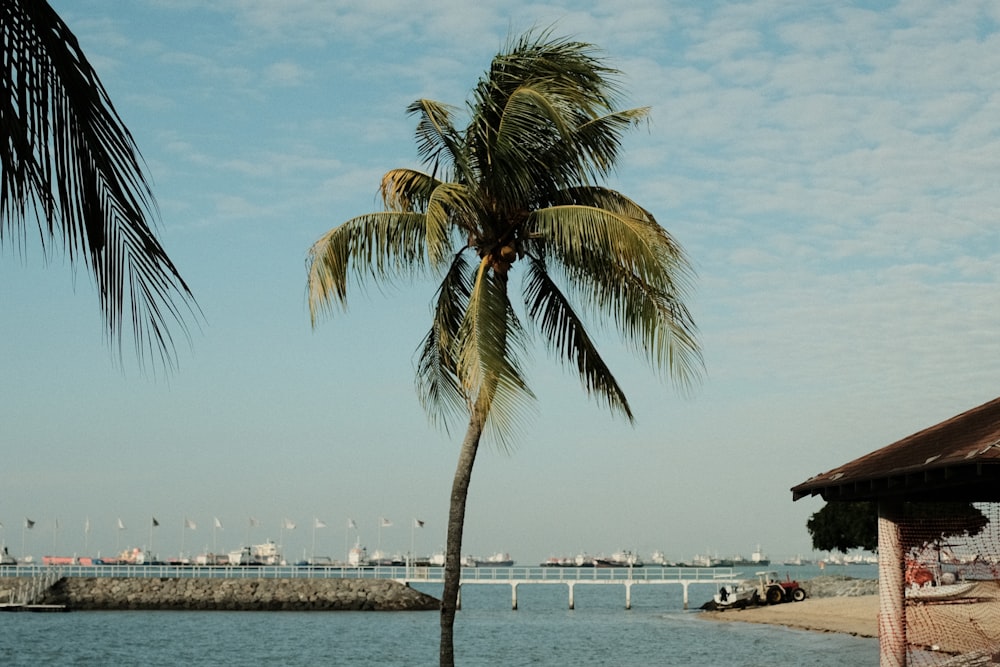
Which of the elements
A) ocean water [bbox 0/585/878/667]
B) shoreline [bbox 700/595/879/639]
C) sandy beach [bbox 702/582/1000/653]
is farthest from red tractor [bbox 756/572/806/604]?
ocean water [bbox 0/585/878/667]

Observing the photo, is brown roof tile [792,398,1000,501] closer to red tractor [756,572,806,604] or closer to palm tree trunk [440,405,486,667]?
palm tree trunk [440,405,486,667]

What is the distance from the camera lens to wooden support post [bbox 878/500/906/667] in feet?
49.1

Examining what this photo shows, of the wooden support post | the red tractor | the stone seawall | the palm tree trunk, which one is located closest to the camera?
the wooden support post

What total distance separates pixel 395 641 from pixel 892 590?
45.7 meters

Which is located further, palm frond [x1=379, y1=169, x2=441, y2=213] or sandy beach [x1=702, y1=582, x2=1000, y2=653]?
sandy beach [x1=702, y1=582, x2=1000, y2=653]

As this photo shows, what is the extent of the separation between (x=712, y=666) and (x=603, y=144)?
89.0ft

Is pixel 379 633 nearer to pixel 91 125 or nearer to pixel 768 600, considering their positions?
pixel 768 600

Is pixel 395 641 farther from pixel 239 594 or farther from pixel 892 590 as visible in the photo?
pixel 892 590

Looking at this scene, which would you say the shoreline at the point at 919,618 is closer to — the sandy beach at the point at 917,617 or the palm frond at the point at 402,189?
the sandy beach at the point at 917,617

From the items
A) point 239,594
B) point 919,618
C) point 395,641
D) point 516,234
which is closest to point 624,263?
point 516,234

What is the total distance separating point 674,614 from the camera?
7931 centimetres

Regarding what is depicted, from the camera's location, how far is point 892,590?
15.1 metres

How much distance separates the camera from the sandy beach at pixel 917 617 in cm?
2180

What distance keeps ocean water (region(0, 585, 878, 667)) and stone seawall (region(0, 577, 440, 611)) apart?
6.15 feet
